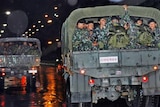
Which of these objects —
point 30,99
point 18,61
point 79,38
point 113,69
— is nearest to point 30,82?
point 18,61

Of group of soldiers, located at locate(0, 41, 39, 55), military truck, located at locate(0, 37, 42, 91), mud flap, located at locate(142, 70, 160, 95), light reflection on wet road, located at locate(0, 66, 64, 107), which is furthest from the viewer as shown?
group of soldiers, located at locate(0, 41, 39, 55)

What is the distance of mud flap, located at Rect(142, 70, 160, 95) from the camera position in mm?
10680

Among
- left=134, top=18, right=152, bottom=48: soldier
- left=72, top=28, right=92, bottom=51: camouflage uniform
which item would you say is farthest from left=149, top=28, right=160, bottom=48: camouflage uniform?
left=72, top=28, right=92, bottom=51: camouflage uniform

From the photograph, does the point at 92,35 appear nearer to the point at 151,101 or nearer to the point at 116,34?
the point at 116,34

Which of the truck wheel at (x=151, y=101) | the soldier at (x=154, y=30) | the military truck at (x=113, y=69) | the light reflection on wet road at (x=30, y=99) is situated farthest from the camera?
the light reflection on wet road at (x=30, y=99)

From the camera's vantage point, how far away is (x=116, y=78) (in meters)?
10.7

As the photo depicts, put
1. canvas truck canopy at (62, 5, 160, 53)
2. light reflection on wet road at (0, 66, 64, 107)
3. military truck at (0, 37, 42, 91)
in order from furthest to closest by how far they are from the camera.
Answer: military truck at (0, 37, 42, 91), light reflection on wet road at (0, 66, 64, 107), canvas truck canopy at (62, 5, 160, 53)

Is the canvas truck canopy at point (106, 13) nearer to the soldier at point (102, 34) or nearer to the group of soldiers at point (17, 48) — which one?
the soldier at point (102, 34)

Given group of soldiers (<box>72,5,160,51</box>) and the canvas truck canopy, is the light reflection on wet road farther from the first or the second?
the canvas truck canopy

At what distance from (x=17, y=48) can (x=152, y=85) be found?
11290 millimetres

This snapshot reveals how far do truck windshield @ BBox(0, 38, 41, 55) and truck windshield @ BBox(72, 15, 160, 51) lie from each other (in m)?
9.63

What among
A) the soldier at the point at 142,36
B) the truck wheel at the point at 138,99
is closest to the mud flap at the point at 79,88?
the truck wheel at the point at 138,99

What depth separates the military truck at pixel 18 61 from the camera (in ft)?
65.3

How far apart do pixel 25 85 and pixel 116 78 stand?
11.3m
